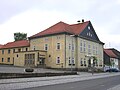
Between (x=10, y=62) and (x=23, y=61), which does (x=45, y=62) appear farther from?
(x=10, y=62)

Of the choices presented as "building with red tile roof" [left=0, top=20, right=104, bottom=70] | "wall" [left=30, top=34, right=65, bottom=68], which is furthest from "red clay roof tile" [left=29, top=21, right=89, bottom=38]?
"wall" [left=30, top=34, right=65, bottom=68]

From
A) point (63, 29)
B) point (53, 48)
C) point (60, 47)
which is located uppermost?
point (63, 29)

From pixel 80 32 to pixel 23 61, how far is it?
16.6 meters

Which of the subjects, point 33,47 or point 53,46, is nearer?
point 53,46

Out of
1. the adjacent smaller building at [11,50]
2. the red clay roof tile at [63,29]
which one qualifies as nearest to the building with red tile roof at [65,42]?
the red clay roof tile at [63,29]

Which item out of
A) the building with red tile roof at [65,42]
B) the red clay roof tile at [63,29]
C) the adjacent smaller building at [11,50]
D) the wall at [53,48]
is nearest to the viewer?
the wall at [53,48]

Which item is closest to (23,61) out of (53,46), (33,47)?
(33,47)

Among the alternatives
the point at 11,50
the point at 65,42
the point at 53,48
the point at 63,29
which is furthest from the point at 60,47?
the point at 11,50

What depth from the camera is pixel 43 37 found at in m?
65.9

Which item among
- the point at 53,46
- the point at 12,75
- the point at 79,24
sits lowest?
the point at 12,75

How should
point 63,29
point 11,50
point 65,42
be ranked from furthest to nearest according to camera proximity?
point 11,50 → point 63,29 → point 65,42

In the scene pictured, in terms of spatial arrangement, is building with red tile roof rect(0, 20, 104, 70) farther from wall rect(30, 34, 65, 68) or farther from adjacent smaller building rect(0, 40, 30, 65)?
adjacent smaller building rect(0, 40, 30, 65)

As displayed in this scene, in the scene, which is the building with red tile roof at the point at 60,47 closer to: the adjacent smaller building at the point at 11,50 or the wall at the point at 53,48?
the wall at the point at 53,48

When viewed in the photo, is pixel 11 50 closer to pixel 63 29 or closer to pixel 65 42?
pixel 63 29
